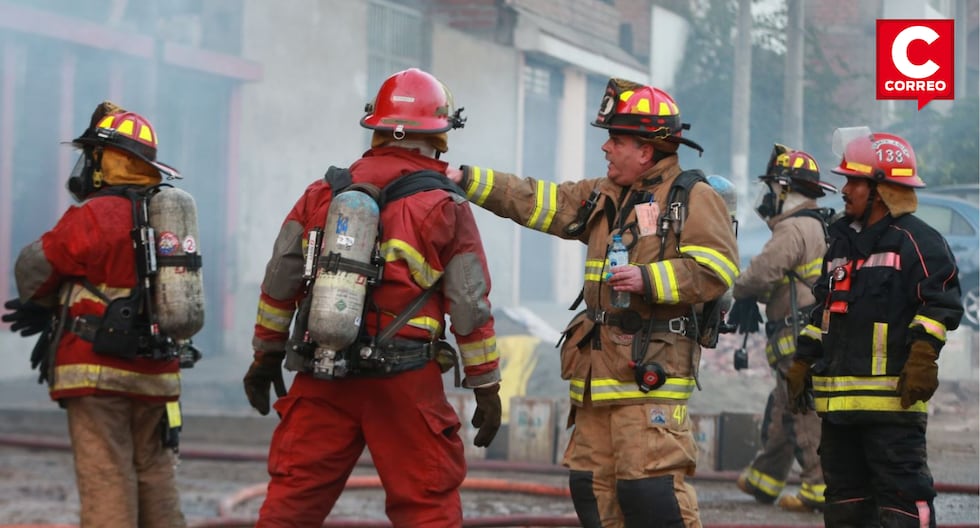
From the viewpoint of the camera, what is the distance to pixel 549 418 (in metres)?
9.07

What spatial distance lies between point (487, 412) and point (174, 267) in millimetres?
1437

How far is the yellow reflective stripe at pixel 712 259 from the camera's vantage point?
4781 mm

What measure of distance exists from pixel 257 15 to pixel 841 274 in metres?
9.75

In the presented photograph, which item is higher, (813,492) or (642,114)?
(642,114)

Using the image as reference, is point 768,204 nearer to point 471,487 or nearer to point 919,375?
point 471,487

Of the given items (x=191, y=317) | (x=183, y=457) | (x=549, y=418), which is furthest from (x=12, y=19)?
(x=191, y=317)

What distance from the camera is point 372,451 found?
428 cm

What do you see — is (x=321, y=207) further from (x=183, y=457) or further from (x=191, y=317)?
(x=183, y=457)

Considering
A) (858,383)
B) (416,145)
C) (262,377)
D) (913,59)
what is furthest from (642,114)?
(913,59)

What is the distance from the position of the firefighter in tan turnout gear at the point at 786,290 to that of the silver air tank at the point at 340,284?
3.48m

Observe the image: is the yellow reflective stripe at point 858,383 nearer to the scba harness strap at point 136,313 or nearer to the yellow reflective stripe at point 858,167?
the yellow reflective stripe at point 858,167

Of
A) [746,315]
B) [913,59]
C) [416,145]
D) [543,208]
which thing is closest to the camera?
[416,145]

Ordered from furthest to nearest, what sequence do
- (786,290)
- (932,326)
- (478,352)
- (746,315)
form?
1. (746,315)
2. (786,290)
3. (932,326)
4. (478,352)

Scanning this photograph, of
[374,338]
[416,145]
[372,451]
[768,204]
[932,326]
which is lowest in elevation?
[372,451]
